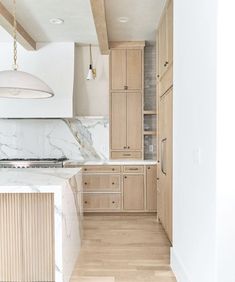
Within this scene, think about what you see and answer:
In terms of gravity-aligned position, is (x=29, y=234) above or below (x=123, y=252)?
above

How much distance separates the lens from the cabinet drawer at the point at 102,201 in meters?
4.88

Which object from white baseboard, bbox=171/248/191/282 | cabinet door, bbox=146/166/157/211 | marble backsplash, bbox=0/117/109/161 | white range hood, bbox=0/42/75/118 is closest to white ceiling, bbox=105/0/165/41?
white range hood, bbox=0/42/75/118

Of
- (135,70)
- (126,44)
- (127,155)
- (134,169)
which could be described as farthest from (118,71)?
(134,169)

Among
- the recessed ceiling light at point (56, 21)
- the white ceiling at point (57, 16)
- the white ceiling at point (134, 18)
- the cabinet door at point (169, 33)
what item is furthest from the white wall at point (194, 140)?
the recessed ceiling light at point (56, 21)

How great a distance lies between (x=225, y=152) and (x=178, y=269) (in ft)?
4.65

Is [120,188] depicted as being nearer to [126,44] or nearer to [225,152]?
[126,44]

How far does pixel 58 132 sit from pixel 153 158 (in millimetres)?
1735

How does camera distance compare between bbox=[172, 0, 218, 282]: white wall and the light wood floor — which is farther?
the light wood floor

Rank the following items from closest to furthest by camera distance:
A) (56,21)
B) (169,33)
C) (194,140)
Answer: (194,140)
(169,33)
(56,21)

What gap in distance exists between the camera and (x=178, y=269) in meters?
2.62

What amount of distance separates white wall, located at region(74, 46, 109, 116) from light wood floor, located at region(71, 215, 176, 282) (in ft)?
6.31

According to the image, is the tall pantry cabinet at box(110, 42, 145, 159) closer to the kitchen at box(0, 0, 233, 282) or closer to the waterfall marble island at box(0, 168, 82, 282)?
the kitchen at box(0, 0, 233, 282)

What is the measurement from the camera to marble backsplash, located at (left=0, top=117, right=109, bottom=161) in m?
5.32

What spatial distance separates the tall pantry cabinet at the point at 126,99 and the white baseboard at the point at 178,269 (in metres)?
2.44
